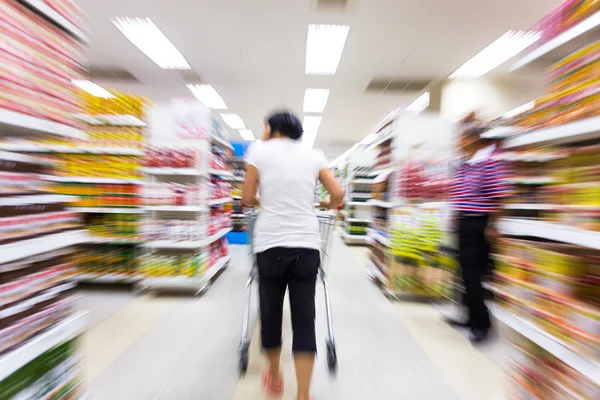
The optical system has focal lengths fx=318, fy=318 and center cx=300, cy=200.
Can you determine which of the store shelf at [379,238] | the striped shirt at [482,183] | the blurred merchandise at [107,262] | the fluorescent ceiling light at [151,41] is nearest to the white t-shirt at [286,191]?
the striped shirt at [482,183]

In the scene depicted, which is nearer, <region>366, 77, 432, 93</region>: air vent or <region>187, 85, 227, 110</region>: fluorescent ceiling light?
<region>366, 77, 432, 93</region>: air vent

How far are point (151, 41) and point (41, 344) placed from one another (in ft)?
18.0

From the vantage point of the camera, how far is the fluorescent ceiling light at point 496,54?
4.82 meters

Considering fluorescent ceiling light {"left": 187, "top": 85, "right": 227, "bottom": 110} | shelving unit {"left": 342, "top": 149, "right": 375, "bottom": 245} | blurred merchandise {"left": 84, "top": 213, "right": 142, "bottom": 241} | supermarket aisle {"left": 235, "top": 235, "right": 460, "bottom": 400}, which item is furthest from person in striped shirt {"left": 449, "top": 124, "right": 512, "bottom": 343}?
fluorescent ceiling light {"left": 187, "top": 85, "right": 227, "bottom": 110}

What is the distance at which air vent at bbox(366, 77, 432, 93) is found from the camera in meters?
6.68

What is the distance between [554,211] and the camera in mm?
1103

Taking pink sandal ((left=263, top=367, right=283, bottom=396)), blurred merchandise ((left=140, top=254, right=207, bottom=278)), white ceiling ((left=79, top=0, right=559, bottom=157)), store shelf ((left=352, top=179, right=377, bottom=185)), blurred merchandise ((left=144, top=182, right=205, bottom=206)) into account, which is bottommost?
pink sandal ((left=263, top=367, right=283, bottom=396))

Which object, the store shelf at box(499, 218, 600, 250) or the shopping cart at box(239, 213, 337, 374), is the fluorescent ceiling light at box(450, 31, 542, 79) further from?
the store shelf at box(499, 218, 600, 250)

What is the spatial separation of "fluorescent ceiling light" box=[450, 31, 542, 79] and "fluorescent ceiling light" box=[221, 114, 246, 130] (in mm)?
6553

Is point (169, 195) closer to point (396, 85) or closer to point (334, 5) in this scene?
point (334, 5)

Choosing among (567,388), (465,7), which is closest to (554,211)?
(567,388)

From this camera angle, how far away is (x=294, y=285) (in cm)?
155

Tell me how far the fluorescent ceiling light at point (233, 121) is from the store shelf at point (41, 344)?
376 inches

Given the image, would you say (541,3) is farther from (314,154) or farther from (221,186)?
(221,186)
